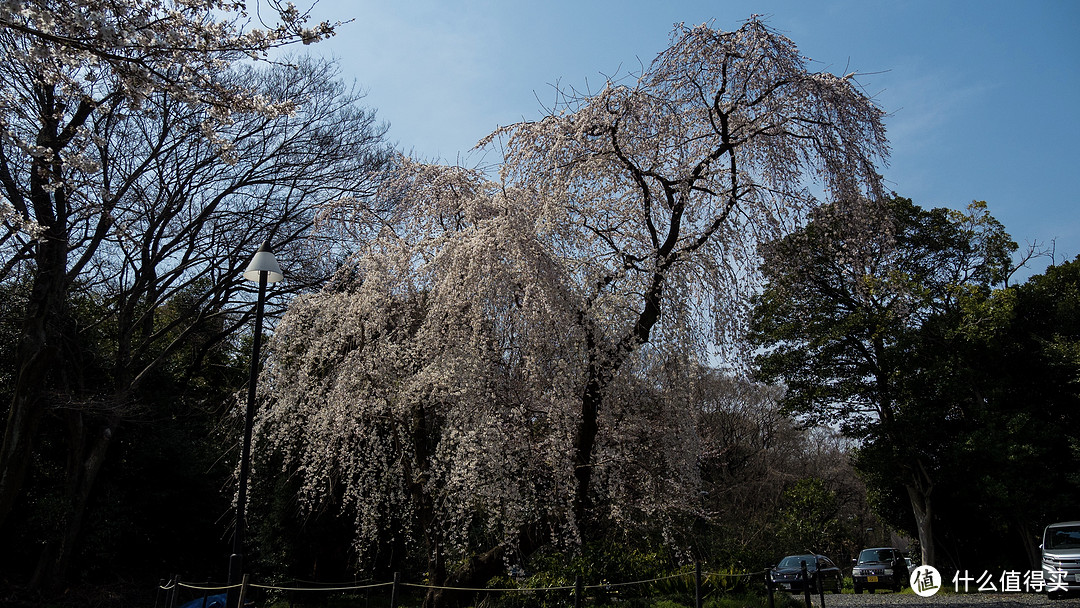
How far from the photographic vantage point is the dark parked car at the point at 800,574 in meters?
15.0

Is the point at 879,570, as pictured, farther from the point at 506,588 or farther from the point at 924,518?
the point at 506,588

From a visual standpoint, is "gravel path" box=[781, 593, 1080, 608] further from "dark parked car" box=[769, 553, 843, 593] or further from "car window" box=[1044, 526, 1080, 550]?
"dark parked car" box=[769, 553, 843, 593]

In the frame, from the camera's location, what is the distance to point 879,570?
17.4 m

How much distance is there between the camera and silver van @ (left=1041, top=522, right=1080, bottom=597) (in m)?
11.1

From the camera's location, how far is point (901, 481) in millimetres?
17125

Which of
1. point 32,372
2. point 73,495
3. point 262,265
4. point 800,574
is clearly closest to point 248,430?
point 262,265

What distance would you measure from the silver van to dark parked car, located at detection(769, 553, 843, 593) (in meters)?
3.78

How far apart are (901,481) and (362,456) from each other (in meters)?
14.5

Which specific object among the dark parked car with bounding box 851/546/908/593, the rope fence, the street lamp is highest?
the street lamp

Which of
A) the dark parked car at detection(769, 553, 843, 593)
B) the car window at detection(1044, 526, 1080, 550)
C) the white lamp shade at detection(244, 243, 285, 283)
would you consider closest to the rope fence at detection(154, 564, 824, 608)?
the white lamp shade at detection(244, 243, 285, 283)

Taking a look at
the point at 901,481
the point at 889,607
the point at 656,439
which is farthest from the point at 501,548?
the point at 901,481

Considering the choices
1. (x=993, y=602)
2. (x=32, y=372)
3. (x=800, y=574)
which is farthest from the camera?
(x=800, y=574)

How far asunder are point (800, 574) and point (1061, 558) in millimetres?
5098

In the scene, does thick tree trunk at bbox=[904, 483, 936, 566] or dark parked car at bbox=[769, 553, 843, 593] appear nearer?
dark parked car at bbox=[769, 553, 843, 593]
